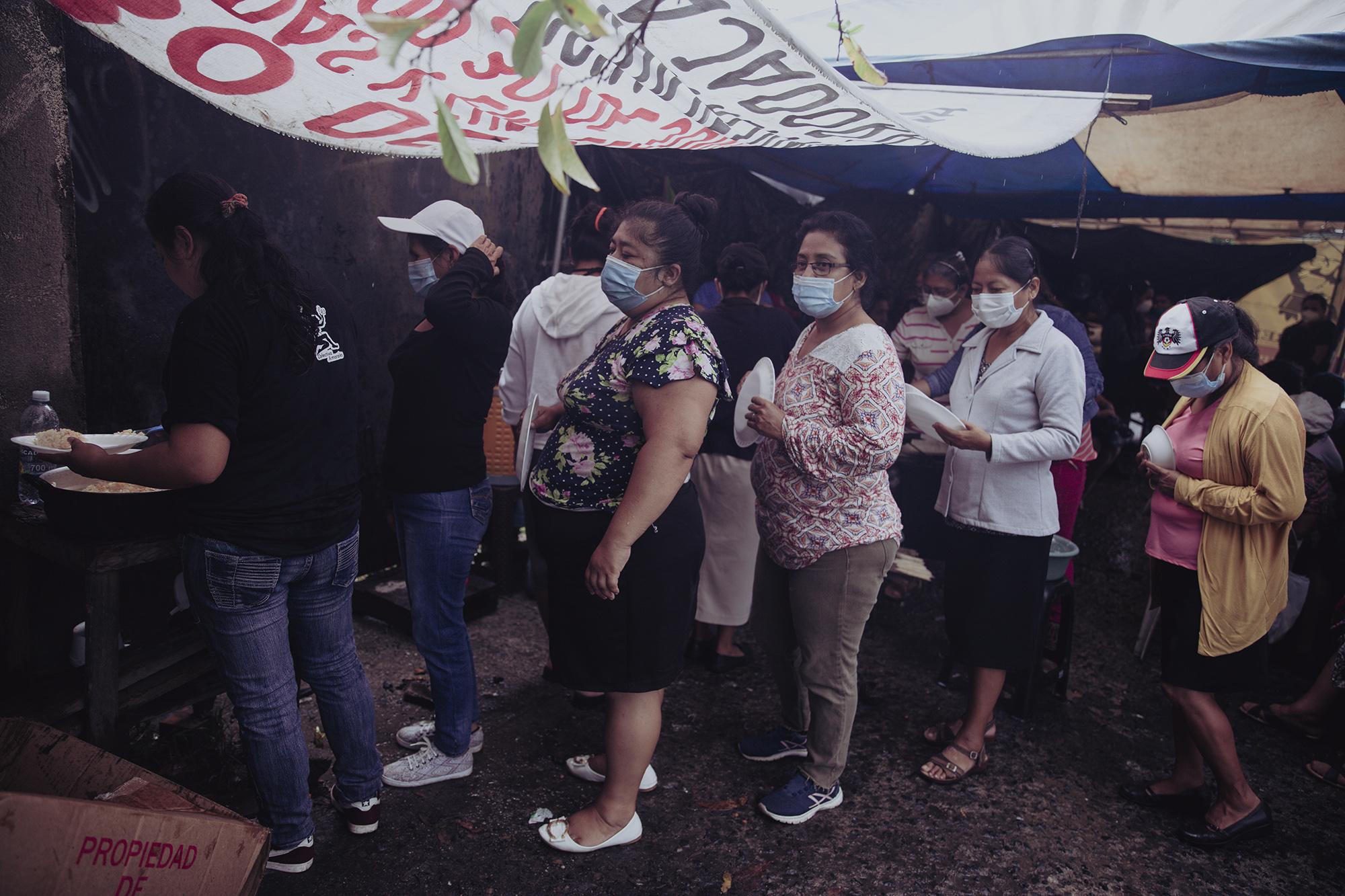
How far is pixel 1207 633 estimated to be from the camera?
2.86 meters

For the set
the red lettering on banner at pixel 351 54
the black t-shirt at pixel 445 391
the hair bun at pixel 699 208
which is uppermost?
the red lettering on banner at pixel 351 54

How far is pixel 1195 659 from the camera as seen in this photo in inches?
114

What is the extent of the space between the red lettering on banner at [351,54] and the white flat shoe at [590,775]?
2570 millimetres

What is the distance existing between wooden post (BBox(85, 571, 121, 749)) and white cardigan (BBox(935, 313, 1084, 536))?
9.94 ft

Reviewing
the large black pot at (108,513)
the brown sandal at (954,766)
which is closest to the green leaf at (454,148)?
the large black pot at (108,513)

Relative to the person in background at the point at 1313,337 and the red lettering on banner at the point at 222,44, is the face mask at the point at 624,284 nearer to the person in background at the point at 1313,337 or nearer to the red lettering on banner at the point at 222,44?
the red lettering on banner at the point at 222,44

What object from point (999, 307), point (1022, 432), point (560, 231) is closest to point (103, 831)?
point (1022, 432)

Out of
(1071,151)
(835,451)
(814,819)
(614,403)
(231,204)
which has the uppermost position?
(1071,151)

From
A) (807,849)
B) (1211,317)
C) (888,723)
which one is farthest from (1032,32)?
(807,849)

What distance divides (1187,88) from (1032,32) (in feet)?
2.94

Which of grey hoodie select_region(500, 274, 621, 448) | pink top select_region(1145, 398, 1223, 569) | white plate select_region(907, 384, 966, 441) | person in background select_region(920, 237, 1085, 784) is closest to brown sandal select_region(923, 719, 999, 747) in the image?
person in background select_region(920, 237, 1085, 784)

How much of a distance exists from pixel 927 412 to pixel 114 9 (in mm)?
2776

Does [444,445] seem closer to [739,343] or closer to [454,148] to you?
[739,343]

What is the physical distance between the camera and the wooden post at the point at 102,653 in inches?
93.0
